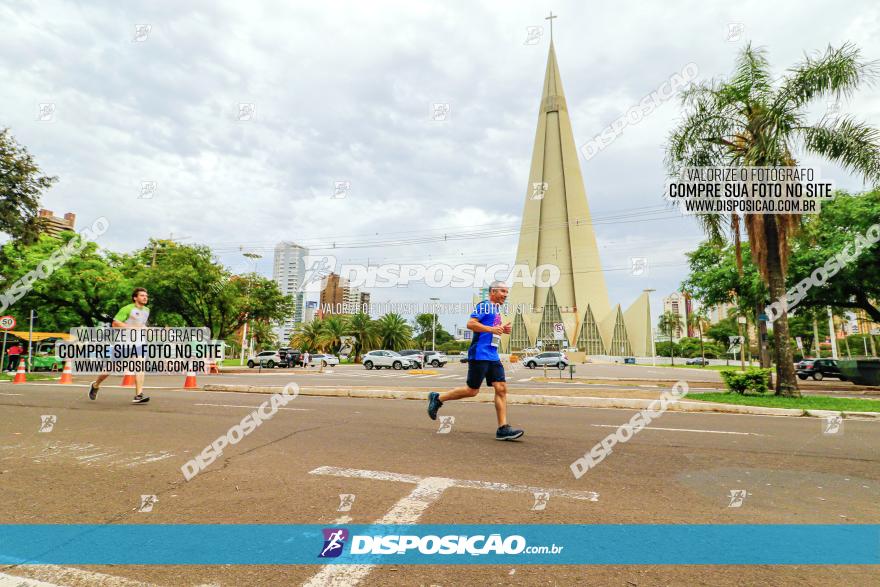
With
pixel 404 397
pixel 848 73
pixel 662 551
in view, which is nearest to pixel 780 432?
pixel 662 551

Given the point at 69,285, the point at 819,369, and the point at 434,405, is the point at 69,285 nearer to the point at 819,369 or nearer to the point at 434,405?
the point at 434,405

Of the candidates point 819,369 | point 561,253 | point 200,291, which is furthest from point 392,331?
point 819,369

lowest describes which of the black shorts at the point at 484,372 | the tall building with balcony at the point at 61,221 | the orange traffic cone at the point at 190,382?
the orange traffic cone at the point at 190,382

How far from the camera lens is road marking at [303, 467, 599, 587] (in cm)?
220

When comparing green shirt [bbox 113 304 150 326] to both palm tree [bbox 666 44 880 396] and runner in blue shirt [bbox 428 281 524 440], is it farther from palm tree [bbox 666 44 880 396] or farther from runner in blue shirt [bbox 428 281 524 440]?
palm tree [bbox 666 44 880 396]

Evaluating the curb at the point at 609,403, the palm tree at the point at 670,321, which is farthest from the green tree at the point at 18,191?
the palm tree at the point at 670,321

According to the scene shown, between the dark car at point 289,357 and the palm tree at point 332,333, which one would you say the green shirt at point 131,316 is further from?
the palm tree at point 332,333

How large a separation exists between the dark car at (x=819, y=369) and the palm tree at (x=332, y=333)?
4579 centimetres

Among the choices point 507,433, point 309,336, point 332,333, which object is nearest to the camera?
point 507,433

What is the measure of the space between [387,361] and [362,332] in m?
22.3

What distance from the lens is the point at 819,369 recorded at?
28.1 m

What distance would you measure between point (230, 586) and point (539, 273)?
92.8 metres

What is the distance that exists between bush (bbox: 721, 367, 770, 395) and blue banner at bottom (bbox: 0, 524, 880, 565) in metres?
11.7

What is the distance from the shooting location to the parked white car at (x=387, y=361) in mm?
37750
